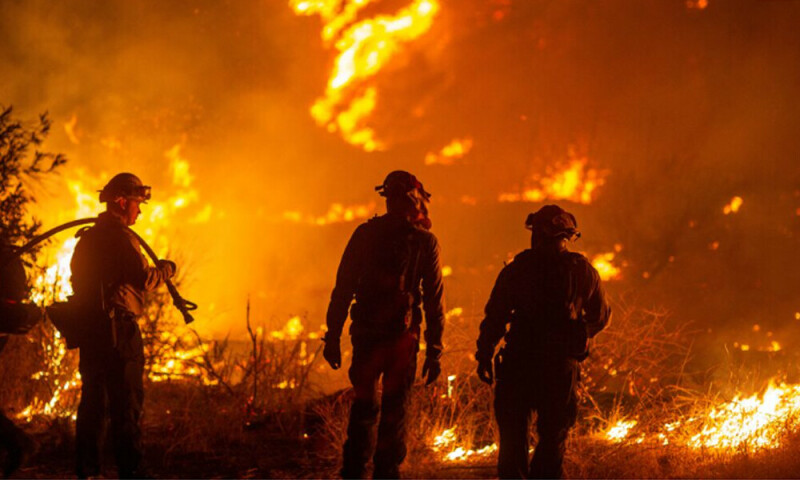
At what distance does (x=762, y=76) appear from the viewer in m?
A: 14.3

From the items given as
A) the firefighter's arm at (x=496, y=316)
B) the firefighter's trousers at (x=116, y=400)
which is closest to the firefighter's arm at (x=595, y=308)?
the firefighter's arm at (x=496, y=316)

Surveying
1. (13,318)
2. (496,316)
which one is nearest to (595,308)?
(496,316)

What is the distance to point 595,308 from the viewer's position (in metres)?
4.74

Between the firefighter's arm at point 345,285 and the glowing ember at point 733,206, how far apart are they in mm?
10957

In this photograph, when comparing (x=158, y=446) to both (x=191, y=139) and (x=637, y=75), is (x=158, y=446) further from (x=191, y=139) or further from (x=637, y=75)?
(x=637, y=75)

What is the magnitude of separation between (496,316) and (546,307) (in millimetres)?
342

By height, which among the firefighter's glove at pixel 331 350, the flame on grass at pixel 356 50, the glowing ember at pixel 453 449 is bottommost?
the glowing ember at pixel 453 449

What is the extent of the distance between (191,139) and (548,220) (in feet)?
40.8

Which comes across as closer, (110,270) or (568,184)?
(110,270)

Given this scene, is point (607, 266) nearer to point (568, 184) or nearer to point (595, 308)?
point (568, 184)

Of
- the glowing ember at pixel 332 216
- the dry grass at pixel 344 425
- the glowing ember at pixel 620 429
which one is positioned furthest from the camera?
the glowing ember at pixel 332 216

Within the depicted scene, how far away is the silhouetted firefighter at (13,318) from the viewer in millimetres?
4684

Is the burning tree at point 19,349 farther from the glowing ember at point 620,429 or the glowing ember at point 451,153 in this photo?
the glowing ember at point 451,153

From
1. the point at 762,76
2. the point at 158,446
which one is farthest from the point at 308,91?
the point at 158,446
